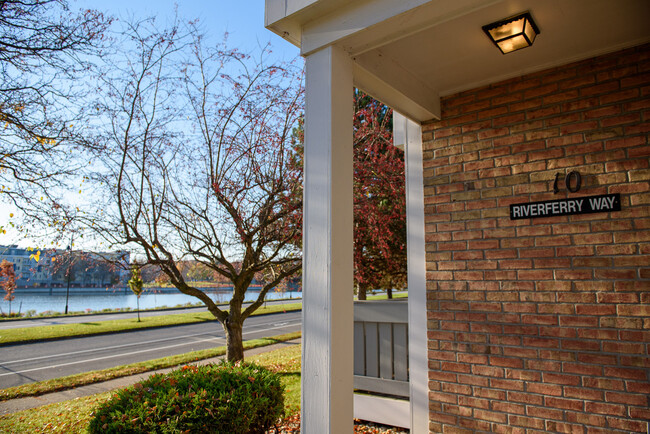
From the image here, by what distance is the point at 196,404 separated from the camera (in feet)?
10.6

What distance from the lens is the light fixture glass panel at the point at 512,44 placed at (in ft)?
7.66

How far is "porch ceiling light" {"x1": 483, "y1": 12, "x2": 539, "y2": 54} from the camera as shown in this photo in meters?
2.20

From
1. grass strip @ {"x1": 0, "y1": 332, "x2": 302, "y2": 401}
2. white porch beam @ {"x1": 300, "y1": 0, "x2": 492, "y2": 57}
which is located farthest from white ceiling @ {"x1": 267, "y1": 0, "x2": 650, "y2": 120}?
grass strip @ {"x1": 0, "y1": 332, "x2": 302, "y2": 401}

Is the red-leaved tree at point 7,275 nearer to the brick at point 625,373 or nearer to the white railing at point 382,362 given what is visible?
the white railing at point 382,362

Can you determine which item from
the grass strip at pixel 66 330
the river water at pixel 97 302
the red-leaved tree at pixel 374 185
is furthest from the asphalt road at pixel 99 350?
the red-leaved tree at pixel 374 185

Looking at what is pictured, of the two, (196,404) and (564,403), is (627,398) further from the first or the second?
(196,404)

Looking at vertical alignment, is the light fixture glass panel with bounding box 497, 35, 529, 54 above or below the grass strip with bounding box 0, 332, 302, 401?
above

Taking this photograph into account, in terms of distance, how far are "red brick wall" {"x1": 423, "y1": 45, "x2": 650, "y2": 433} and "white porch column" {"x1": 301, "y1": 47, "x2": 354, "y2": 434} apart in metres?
1.44

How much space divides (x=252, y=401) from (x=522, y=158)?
3.13 meters

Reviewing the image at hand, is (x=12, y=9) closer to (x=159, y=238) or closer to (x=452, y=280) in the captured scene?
(x=159, y=238)

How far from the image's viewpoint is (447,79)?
3092 millimetres

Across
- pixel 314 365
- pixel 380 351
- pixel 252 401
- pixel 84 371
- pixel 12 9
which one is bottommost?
pixel 84 371

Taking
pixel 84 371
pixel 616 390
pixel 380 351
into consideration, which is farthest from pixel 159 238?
pixel 616 390

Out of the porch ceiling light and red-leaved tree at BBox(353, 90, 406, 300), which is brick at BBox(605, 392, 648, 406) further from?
red-leaved tree at BBox(353, 90, 406, 300)
